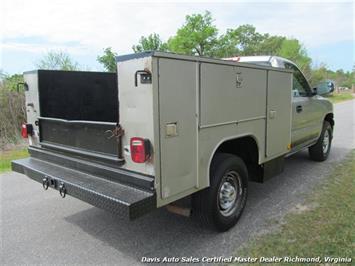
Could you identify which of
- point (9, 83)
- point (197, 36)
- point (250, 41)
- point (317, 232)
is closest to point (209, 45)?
point (197, 36)

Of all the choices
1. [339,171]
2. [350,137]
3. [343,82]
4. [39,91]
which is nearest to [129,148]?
[39,91]

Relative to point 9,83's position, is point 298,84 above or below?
below

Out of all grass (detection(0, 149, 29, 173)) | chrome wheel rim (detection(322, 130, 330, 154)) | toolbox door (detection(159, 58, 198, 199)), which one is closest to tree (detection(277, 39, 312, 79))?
chrome wheel rim (detection(322, 130, 330, 154))

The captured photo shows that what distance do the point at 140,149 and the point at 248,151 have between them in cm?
191

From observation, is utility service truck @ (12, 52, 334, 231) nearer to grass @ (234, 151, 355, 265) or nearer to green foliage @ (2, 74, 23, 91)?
grass @ (234, 151, 355, 265)

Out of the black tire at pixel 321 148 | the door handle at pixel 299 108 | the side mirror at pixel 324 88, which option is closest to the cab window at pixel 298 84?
the door handle at pixel 299 108

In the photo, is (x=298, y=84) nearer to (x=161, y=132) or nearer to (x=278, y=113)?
(x=278, y=113)

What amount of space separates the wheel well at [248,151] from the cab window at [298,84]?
167 centimetres

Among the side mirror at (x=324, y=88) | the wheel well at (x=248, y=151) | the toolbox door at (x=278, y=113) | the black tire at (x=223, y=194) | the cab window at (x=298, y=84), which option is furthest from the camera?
the side mirror at (x=324, y=88)

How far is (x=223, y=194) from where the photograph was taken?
3.46 meters

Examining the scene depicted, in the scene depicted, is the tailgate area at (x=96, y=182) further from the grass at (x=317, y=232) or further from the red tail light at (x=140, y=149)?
the grass at (x=317, y=232)

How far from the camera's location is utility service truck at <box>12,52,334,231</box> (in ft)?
8.25

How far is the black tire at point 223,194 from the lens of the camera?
123 inches

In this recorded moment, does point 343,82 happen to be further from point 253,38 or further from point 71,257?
point 71,257
